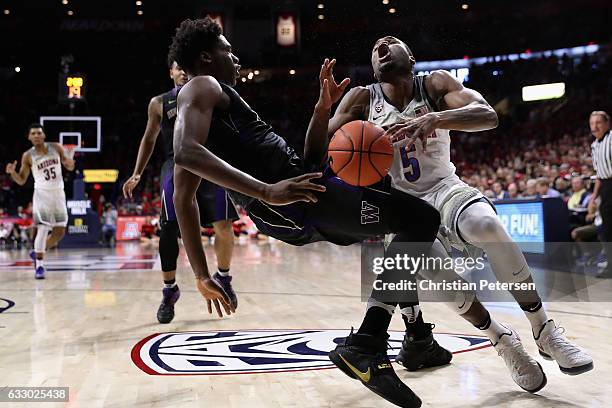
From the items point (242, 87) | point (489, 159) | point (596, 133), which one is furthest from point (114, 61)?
point (596, 133)

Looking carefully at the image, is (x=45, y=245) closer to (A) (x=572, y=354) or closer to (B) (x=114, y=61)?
(A) (x=572, y=354)

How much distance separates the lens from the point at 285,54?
1894 cm

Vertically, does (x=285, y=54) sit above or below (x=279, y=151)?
above

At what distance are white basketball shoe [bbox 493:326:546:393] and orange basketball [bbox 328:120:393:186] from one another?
0.95 meters

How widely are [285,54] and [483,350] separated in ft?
53.9

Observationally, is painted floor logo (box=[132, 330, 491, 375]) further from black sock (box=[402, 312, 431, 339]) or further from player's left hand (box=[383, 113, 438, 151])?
player's left hand (box=[383, 113, 438, 151])

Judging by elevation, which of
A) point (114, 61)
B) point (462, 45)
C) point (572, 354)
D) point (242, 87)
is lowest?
point (572, 354)

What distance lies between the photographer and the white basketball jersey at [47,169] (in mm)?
8016

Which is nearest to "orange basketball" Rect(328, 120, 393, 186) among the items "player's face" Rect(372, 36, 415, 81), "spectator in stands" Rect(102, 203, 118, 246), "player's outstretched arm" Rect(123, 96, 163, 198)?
"player's face" Rect(372, 36, 415, 81)

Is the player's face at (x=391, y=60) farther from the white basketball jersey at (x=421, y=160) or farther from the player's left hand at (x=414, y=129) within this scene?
the player's left hand at (x=414, y=129)

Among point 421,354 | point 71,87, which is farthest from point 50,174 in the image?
point 71,87

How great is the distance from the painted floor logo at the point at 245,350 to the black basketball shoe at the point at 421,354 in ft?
0.74

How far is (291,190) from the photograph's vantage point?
219cm

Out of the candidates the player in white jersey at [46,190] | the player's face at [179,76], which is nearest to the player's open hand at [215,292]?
the player's face at [179,76]
